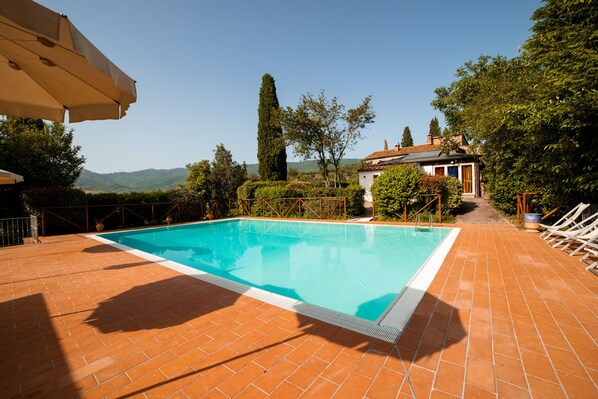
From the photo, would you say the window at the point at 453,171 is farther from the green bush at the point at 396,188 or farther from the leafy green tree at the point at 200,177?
the leafy green tree at the point at 200,177

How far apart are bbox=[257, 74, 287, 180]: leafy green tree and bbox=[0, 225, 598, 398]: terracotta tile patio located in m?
19.9

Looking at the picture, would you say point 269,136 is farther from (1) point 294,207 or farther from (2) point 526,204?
(2) point 526,204

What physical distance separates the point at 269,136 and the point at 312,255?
1765 cm

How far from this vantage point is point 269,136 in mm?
23547

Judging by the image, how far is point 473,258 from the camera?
5.51 metres

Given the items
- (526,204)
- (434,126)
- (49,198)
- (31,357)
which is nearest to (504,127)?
(526,204)

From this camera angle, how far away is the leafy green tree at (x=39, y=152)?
12.5 metres

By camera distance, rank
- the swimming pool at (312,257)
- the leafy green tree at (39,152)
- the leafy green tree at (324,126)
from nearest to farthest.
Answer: the swimming pool at (312,257)
the leafy green tree at (39,152)
the leafy green tree at (324,126)

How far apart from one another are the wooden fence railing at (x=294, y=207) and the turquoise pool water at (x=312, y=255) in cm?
161

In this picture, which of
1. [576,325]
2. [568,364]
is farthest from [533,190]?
[568,364]

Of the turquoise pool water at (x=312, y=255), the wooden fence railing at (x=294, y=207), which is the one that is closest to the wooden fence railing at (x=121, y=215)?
the wooden fence railing at (x=294, y=207)

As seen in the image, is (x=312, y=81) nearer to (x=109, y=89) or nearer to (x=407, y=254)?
(x=407, y=254)

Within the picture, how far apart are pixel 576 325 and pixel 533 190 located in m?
10.2

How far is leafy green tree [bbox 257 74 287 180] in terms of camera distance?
23.5m
